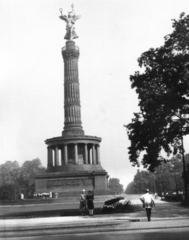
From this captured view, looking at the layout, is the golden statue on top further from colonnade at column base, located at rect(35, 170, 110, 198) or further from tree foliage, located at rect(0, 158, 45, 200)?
tree foliage, located at rect(0, 158, 45, 200)

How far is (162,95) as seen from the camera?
21.9 m

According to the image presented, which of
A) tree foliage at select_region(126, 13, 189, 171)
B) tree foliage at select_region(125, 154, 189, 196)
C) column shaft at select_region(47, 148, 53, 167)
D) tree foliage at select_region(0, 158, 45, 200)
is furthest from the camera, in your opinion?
tree foliage at select_region(125, 154, 189, 196)

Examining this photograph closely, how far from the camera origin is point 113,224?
14039mm

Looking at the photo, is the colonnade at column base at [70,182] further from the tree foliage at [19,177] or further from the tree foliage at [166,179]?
the tree foliage at [19,177]

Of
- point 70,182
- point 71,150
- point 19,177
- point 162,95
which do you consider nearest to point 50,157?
point 71,150

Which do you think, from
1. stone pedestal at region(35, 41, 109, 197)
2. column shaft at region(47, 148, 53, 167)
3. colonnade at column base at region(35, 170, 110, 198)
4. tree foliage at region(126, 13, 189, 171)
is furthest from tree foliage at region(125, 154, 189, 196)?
tree foliage at region(126, 13, 189, 171)

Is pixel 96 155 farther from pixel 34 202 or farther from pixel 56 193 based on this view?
pixel 34 202

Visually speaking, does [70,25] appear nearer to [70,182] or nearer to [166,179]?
[70,182]

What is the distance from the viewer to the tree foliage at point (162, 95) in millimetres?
21422

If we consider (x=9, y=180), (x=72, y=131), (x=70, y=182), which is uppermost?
(x=72, y=131)

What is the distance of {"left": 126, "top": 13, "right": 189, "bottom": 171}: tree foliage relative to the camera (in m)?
21.4

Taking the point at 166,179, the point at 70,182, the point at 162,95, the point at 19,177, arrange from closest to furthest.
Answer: the point at 162,95
the point at 70,182
the point at 166,179
the point at 19,177

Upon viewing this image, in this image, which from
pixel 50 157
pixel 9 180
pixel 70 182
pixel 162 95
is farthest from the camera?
pixel 9 180

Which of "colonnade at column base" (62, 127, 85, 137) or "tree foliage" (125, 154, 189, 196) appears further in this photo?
"tree foliage" (125, 154, 189, 196)
